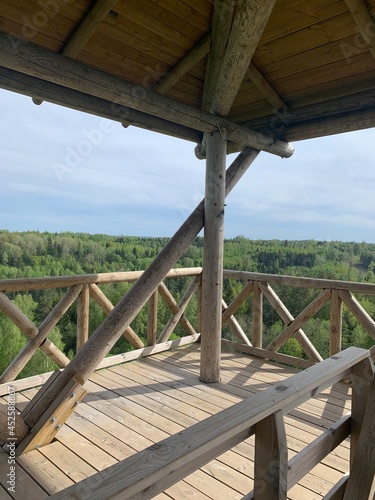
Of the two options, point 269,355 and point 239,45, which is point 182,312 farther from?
point 239,45

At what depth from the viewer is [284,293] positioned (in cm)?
1341

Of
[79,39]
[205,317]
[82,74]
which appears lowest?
[205,317]

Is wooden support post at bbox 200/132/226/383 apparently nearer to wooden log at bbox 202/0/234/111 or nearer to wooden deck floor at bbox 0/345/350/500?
wooden log at bbox 202/0/234/111

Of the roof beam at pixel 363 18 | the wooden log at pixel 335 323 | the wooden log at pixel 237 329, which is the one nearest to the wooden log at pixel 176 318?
the wooden log at pixel 237 329

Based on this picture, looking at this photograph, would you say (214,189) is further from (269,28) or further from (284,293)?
(284,293)

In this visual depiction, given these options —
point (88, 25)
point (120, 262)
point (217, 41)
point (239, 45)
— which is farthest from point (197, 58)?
point (120, 262)

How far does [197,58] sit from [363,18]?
118cm

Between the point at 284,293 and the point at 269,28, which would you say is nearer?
the point at 269,28

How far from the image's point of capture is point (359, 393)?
1.26 metres

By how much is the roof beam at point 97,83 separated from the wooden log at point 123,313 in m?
0.66

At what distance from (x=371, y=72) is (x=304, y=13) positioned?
2.84 feet

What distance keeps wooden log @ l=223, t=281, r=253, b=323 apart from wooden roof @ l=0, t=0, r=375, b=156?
64.0 inches

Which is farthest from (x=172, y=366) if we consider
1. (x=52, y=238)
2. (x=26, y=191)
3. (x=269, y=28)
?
(x=26, y=191)

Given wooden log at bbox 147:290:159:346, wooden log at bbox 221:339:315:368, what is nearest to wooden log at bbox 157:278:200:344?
wooden log at bbox 147:290:159:346
